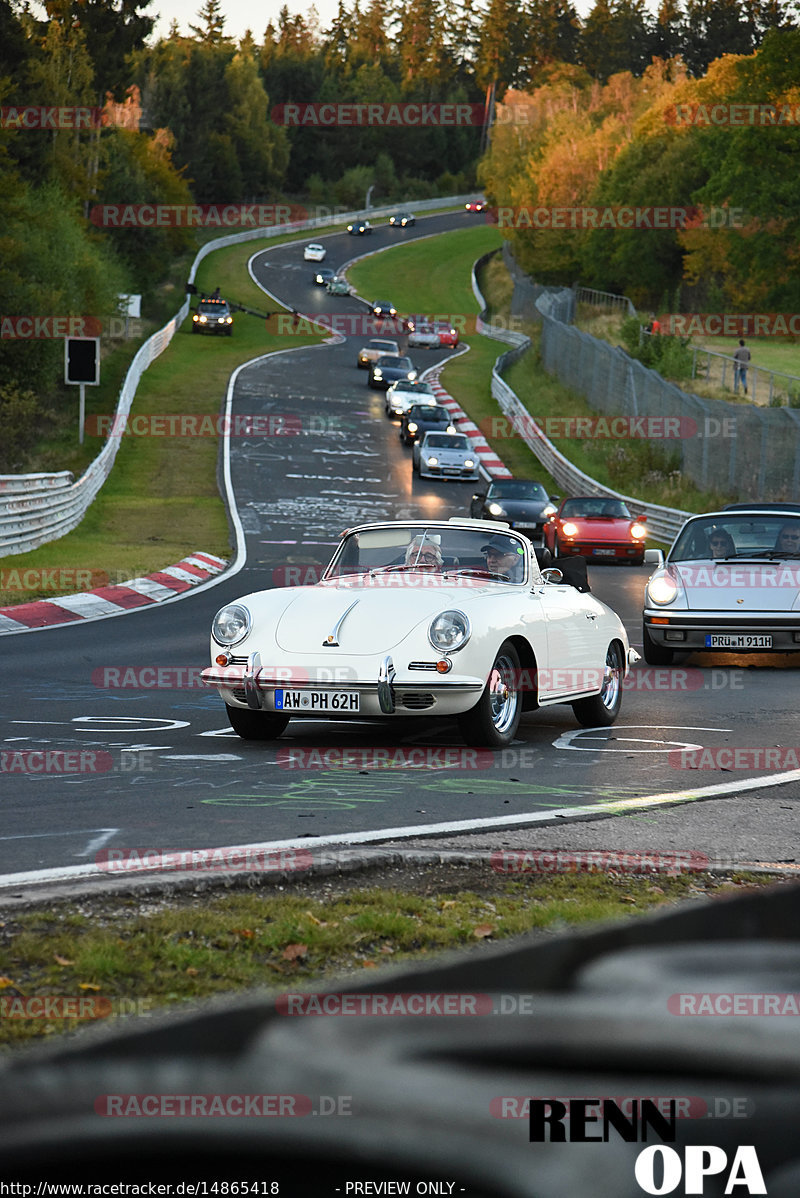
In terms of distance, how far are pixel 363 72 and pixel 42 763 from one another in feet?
605

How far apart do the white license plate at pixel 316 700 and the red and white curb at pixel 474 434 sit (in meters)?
35.4

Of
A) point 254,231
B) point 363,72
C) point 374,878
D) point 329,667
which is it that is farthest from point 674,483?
point 363,72

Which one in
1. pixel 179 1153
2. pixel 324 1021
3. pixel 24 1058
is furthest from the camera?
pixel 324 1021

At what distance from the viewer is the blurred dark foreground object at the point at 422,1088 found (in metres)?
1.90

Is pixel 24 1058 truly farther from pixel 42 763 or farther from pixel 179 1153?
pixel 42 763

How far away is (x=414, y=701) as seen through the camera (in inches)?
351

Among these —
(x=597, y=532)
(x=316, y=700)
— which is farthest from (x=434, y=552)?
(x=597, y=532)

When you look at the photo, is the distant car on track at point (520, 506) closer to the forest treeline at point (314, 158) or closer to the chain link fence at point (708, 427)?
the chain link fence at point (708, 427)

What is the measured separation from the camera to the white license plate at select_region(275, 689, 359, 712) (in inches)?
349

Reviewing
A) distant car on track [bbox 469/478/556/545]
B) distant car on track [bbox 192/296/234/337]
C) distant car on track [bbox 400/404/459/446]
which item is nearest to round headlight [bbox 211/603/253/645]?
distant car on track [bbox 469/478/556/545]

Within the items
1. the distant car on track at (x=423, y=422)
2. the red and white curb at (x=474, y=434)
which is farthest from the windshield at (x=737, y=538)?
the distant car on track at (x=423, y=422)

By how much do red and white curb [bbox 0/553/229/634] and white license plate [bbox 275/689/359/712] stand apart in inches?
330

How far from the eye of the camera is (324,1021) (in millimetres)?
2273

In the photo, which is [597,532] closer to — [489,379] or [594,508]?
[594,508]
